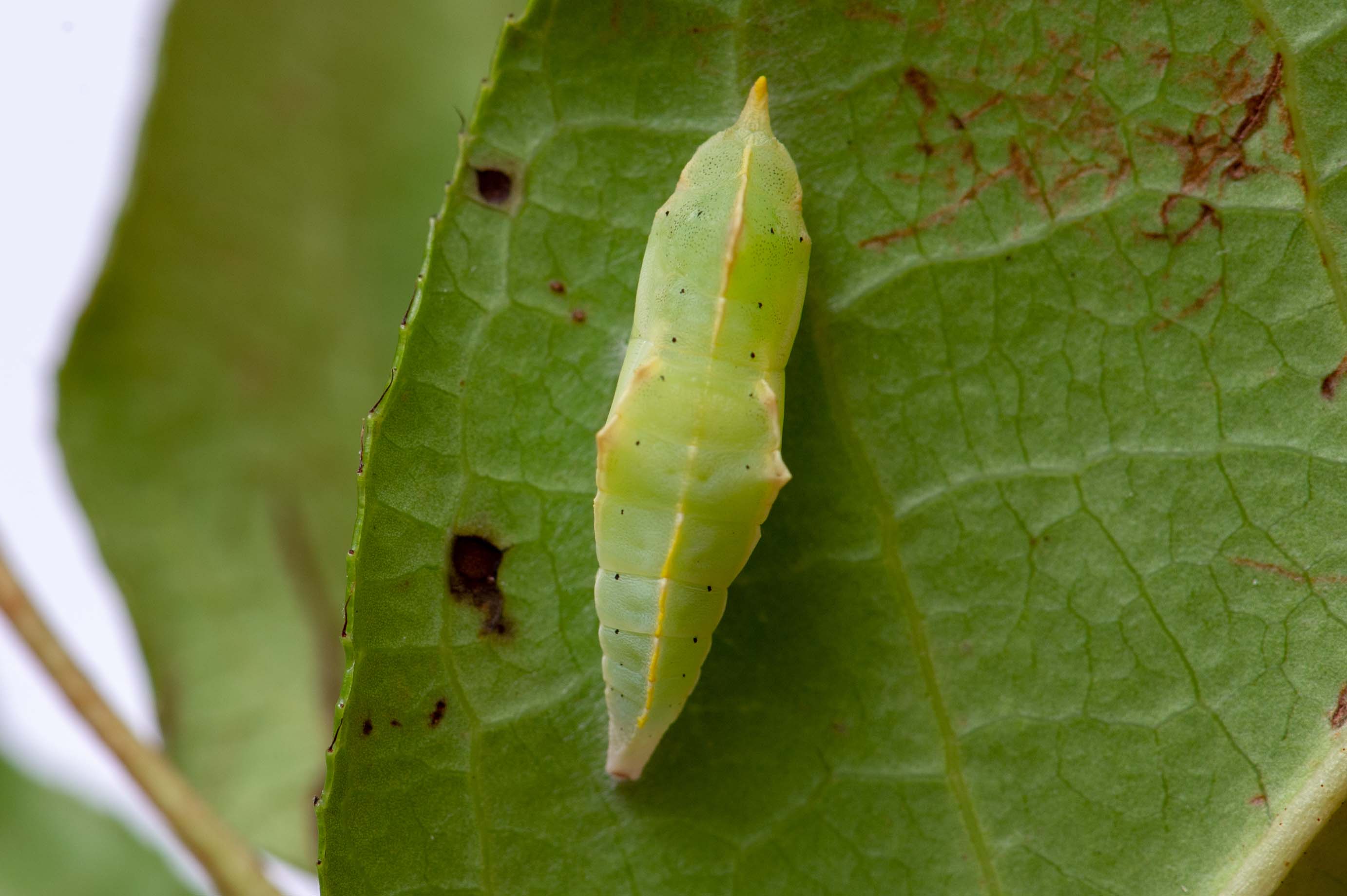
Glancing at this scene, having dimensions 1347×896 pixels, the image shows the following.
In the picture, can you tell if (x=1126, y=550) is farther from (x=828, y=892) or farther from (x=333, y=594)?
(x=333, y=594)

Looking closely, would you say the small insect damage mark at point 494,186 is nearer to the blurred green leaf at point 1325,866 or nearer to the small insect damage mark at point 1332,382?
the small insect damage mark at point 1332,382

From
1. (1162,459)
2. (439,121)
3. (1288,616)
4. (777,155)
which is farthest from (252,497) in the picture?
(1288,616)

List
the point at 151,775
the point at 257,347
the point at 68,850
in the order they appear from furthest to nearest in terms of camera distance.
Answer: the point at 257,347, the point at 68,850, the point at 151,775

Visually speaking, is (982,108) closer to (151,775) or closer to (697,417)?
(697,417)

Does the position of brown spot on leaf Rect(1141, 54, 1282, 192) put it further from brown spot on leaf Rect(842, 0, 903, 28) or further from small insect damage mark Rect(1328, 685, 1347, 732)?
small insect damage mark Rect(1328, 685, 1347, 732)

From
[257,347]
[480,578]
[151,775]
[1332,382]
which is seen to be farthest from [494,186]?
[1332,382]

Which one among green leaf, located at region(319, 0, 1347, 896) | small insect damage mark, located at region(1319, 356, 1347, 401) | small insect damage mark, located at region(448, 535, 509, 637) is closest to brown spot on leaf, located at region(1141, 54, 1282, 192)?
green leaf, located at region(319, 0, 1347, 896)
